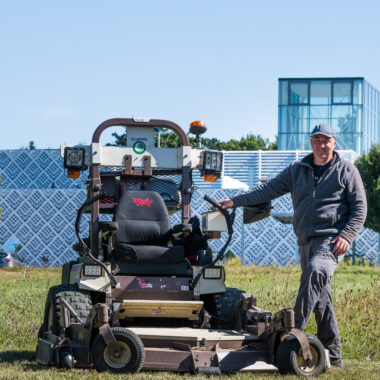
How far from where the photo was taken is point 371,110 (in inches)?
1688

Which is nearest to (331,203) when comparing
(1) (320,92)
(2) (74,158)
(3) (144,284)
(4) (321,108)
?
(3) (144,284)

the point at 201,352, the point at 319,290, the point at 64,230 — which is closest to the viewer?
the point at 201,352

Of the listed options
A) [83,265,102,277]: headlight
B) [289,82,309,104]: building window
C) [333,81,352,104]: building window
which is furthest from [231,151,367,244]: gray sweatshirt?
[333,81,352,104]: building window

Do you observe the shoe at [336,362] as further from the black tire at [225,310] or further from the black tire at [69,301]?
the black tire at [69,301]

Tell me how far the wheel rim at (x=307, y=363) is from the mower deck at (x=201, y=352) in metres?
0.17

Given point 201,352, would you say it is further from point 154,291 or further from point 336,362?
point 336,362

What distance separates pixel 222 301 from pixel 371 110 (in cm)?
3767

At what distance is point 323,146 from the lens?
20.3 ft

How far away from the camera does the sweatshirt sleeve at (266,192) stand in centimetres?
653

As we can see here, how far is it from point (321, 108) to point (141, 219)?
1371 inches

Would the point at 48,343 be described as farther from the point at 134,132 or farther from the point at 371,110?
the point at 371,110

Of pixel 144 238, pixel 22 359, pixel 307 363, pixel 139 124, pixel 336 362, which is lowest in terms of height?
pixel 22 359

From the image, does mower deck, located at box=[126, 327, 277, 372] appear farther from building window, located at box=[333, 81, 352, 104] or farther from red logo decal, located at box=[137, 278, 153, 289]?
building window, located at box=[333, 81, 352, 104]

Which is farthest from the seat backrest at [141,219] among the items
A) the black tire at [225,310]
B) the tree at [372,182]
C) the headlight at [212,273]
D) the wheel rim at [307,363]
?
the tree at [372,182]
